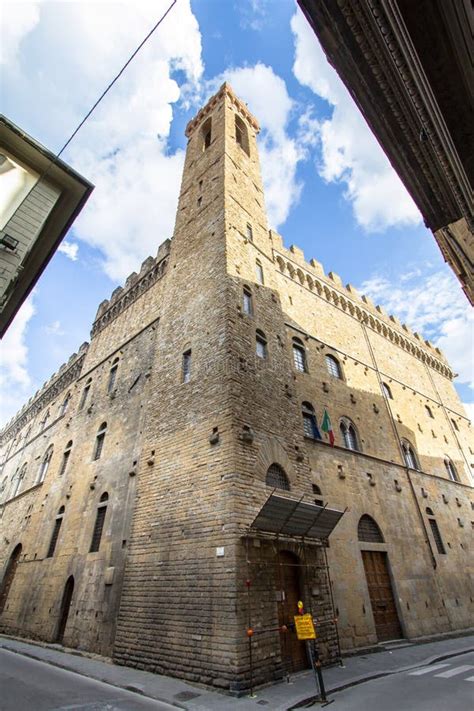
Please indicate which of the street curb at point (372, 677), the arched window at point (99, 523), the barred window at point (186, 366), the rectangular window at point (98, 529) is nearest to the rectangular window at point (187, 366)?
the barred window at point (186, 366)

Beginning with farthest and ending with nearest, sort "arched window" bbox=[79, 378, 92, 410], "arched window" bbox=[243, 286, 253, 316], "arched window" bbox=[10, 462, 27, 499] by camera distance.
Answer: "arched window" bbox=[10, 462, 27, 499] < "arched window" bbox=[79, 378, 92, 410] < "arched window" bbox=[243, 286, 253, 316]

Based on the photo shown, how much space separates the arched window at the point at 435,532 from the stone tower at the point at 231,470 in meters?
0.10

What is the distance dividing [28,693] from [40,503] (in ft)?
40.1

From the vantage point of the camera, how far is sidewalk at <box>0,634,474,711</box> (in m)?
5.80

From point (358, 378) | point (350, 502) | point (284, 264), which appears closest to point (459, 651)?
point (350, 502)

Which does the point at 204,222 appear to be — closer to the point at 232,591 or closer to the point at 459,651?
the point at 232,591

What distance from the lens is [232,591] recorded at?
6.96 meters

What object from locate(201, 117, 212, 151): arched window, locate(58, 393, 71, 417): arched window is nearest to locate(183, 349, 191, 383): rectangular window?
locate(58, 393, 71, 417): arched window

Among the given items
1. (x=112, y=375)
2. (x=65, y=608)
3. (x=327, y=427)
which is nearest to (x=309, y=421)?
(x=327, y=427)

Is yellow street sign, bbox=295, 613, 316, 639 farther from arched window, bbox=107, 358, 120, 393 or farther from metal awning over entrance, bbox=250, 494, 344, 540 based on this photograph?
arched window, bbox=107, 358, 120, 393

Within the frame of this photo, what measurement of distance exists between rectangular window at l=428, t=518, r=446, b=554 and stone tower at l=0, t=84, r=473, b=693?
101mm

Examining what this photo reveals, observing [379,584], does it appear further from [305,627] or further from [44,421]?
[44,421]

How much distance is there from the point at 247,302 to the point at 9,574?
16.4 m

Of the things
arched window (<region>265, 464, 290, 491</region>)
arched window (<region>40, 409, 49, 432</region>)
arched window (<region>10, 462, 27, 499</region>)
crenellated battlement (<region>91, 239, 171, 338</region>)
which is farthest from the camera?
arched window (<region>40, 409, 49, 432</region>)
